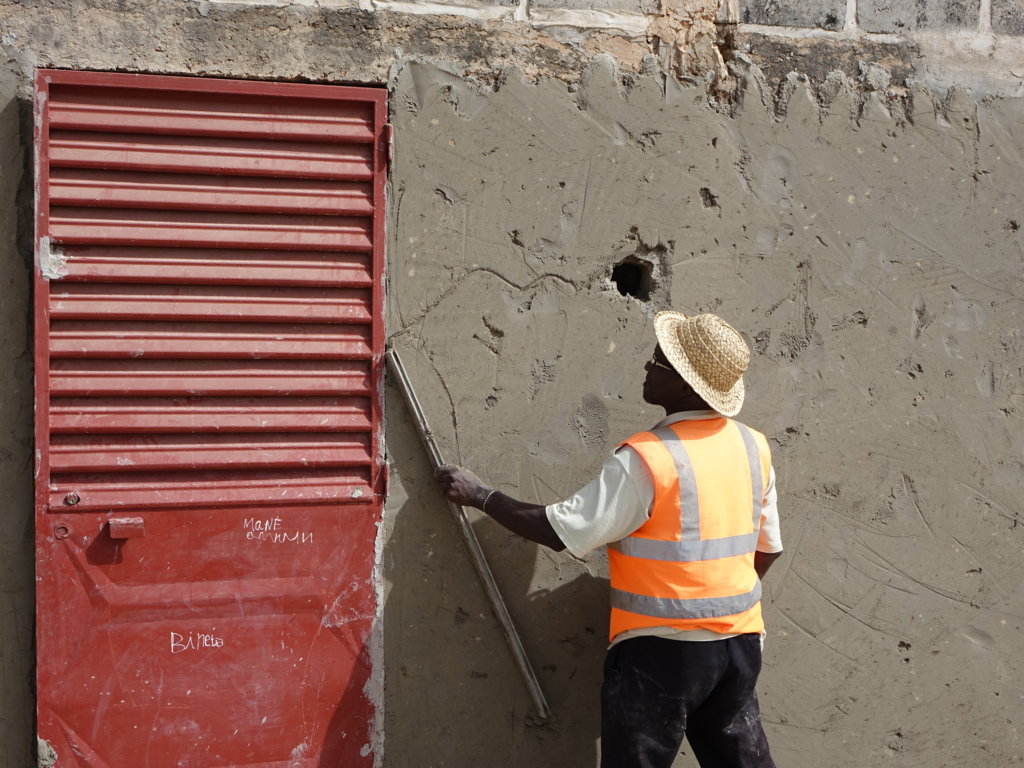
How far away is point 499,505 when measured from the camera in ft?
9.59

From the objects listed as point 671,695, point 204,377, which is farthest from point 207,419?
point 671,695

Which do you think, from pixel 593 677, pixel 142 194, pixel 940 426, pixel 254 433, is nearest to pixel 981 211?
pixel 940 426

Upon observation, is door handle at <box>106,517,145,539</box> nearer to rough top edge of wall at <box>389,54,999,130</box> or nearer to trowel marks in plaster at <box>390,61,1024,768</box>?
trowel marks in plaster at <box>390,61,1024,768</box>

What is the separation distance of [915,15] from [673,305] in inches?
58.1

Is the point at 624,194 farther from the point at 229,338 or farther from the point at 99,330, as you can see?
the point at 99,330

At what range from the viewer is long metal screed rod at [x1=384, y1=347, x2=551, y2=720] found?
10.4ft

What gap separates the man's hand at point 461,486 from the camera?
3.03 m

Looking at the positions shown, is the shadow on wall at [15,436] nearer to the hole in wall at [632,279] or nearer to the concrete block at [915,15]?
the hole in wall at [632,279]

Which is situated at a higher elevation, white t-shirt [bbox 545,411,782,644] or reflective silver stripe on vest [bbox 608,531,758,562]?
white t-shirt [bbox 545,411,782,644]

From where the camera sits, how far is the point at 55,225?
9.53ft

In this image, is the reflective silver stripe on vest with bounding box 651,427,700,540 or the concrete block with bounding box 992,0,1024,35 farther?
the concrete block with bounding box 992,0,1024,35

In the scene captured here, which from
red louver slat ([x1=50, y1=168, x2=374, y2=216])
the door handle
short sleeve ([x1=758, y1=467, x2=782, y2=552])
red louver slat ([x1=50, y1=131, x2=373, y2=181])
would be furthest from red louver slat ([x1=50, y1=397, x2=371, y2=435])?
short sleeve ([x1=758, y1=467, x2=782, y2=552])

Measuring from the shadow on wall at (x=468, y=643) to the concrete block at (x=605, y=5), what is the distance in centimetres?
148

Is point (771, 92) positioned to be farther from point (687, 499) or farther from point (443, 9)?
point (687, 499)
